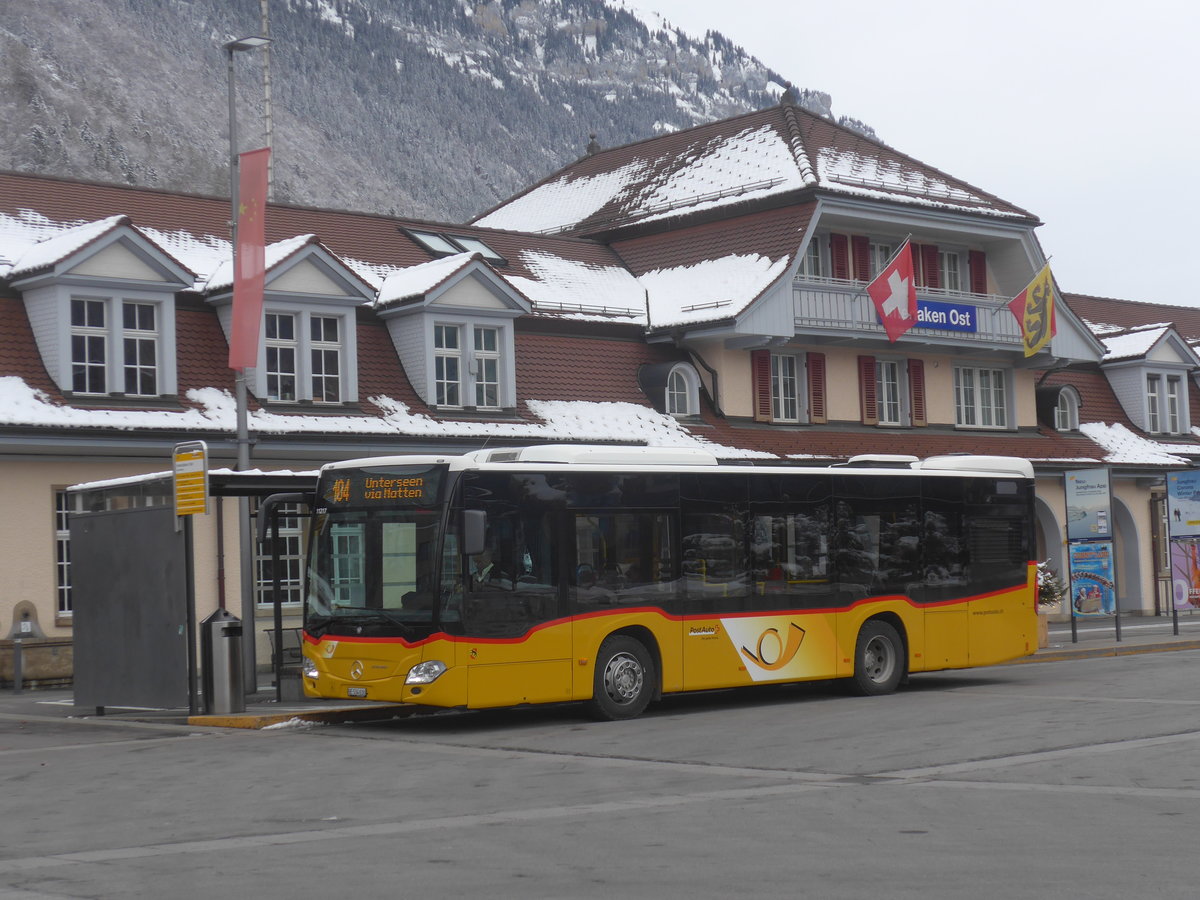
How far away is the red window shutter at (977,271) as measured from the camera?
41.3 m

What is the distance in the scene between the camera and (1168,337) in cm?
4594

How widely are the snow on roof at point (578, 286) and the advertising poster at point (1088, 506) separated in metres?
9.55

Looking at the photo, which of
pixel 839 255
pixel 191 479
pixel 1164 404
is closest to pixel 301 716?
pixel 191 479

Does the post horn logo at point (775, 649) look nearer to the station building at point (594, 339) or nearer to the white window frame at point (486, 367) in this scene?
the station building at point (594, 339)

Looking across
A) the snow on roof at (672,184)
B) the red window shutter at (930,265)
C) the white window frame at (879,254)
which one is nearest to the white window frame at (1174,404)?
the red window shutter at (930,265)

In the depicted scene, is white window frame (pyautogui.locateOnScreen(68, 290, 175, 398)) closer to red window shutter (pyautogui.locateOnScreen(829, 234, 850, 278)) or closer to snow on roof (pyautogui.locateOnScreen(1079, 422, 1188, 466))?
red window shutter (pyautogui.locateOnScreen(829, 234, 850, 278))

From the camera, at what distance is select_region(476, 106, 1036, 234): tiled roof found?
1480 inches

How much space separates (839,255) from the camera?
38.1m

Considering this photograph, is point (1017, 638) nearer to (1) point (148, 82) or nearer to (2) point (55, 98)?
(2) point (55, 98)

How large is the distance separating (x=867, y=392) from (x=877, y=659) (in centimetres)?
1764

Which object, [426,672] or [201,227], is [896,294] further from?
[426,672]

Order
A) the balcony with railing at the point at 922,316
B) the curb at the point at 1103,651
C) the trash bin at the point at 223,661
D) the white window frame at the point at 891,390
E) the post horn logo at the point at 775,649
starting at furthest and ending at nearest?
the white window frame at the point at 891,390 → the balcony with railing at the point at 922,316 → the curb at the point at 1103,651 → the post horn logo at the point at 775,649 → the trash bin at the point at 223,661

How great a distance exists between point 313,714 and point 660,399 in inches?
632

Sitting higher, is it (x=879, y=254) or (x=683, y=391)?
(x=879, y=254)
